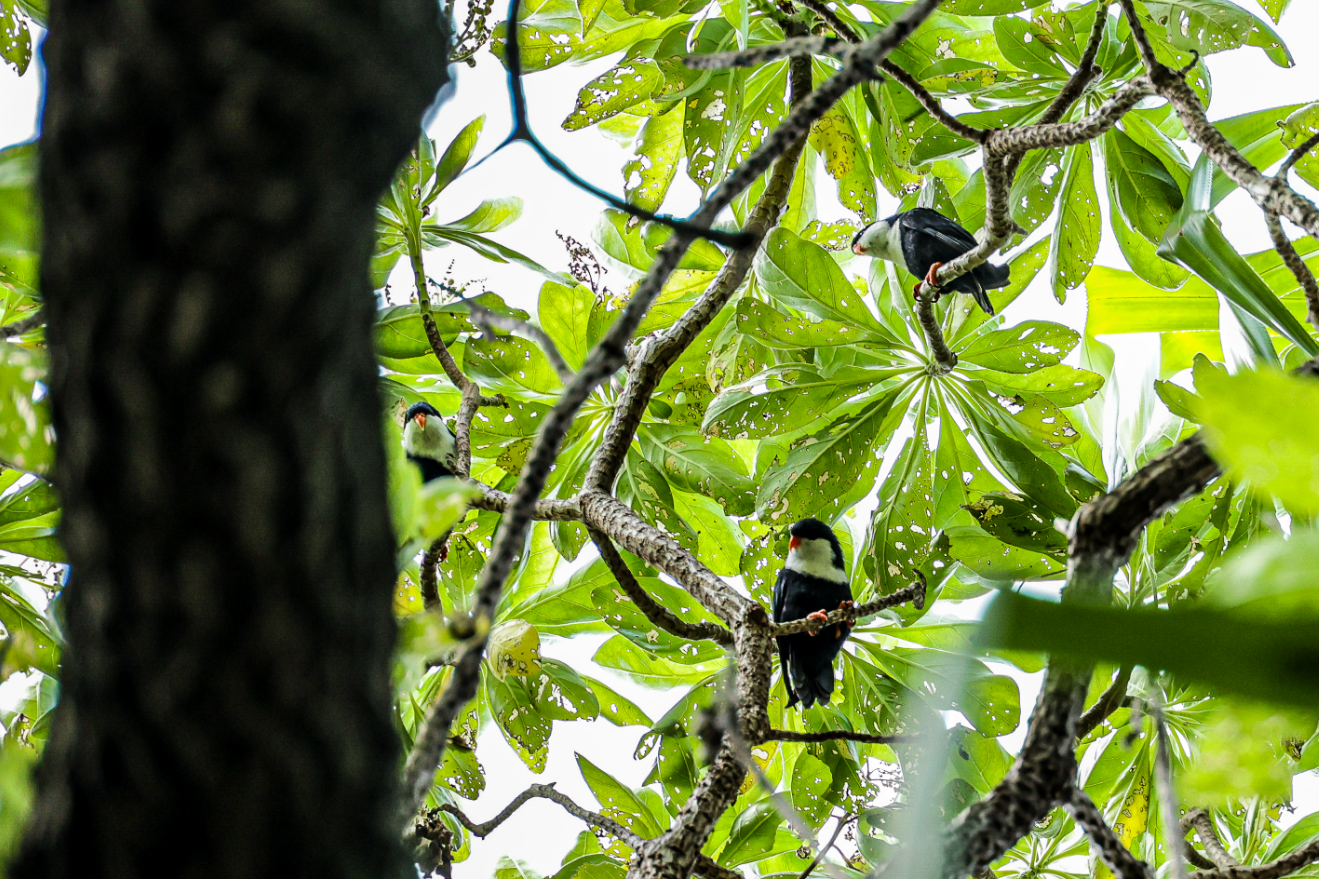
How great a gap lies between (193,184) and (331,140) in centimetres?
4

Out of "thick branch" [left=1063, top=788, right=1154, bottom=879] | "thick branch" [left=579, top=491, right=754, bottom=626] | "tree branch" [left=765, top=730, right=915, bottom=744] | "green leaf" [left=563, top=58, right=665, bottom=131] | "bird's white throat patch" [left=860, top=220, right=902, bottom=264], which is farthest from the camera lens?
"bird's white throat patch" [left=860, top=220, right=902, bottom=264]

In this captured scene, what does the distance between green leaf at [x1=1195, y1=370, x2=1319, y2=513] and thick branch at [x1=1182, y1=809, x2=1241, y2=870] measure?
137 cm

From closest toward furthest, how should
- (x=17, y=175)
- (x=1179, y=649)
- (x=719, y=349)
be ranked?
(x=1179, y=649), (x=17, y=175), (x=719, y=349)

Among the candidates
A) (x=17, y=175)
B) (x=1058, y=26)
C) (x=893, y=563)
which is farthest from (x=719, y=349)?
(x=17, y=175)

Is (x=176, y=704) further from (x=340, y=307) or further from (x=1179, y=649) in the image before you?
(x=1179, y=649)

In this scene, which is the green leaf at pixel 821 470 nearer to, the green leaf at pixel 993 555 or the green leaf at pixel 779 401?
the green leaf at pixel 779 401

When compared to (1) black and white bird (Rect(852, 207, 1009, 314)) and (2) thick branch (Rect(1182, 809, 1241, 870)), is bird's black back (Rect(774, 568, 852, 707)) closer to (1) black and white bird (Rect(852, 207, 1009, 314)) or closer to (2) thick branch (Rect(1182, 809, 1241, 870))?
(2) thick branch (Rect(1182, 809, 1241, 870))

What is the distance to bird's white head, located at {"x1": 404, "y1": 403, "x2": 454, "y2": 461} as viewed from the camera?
9.41ft

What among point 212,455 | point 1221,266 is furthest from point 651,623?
point 212,455

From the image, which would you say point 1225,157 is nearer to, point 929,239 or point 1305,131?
point 1305,131

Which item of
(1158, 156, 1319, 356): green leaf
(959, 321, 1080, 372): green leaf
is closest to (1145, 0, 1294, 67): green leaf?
(1158, 156, 1319, 356): green leaf

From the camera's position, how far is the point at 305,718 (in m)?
0.23

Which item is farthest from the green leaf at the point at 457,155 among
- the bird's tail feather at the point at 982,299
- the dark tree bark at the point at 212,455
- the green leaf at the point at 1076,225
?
the dark tree bark at the point at 212,455

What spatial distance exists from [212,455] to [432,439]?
2726 millimetres
